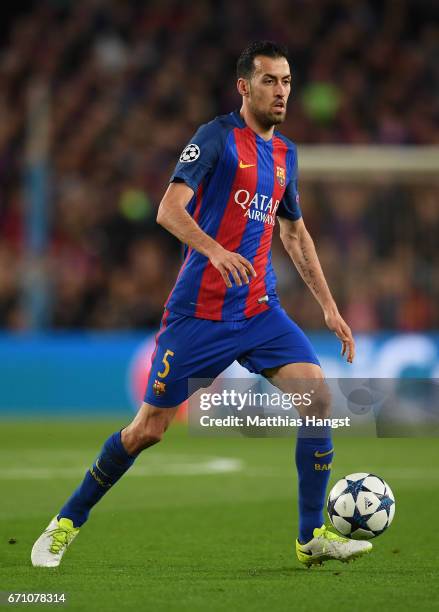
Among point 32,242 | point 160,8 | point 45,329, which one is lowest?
point 45,329

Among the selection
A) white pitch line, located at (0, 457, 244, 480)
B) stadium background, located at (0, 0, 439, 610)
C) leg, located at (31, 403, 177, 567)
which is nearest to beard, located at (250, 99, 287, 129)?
leg, located at (31, 403, 177, 567)

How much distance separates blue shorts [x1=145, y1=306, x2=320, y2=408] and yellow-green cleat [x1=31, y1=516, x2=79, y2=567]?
75 cm

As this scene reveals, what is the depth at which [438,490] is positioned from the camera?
964cm

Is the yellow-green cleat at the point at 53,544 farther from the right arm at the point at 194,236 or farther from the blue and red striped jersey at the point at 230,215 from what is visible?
the right arm at the point at 194,236

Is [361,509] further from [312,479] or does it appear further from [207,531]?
[207,531]

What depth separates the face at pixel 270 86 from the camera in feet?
20.8

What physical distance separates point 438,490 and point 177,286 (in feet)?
12.9

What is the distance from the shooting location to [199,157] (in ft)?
20.2

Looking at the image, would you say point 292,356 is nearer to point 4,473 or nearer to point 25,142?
point 4,473

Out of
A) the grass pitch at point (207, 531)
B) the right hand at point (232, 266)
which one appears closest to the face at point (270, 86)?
the right hand at point (232, 266)

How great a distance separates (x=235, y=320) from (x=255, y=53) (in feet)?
4.30

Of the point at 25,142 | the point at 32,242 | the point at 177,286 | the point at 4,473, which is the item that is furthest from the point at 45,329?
the point at 177,286

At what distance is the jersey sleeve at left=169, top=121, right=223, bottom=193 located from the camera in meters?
6.11

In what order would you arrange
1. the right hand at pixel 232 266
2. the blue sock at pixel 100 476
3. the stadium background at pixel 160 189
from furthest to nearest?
the stadium background at pixel 160 189
the blue sock at pixel 100 476
the right hand at pixel 232 266
